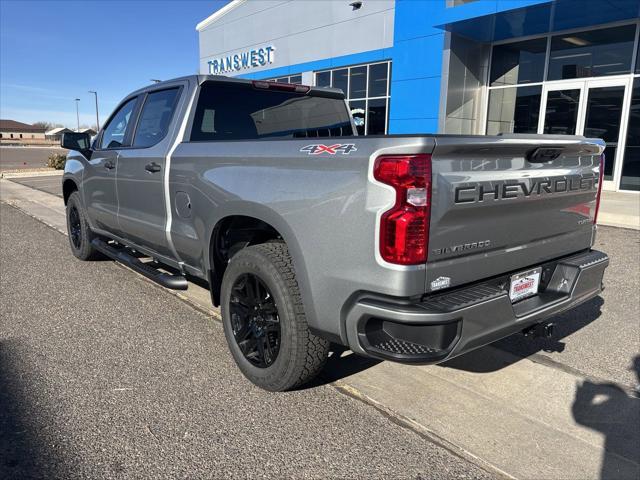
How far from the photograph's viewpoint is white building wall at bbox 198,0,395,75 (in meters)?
16.1

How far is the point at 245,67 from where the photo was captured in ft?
73.2

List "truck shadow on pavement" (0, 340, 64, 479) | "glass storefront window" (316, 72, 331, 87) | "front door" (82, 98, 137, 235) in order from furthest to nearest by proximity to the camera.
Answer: "glass storefront window" (316, 72, 331, 87) < "front door" (82, 98, 137, 235) < "truck shadow on pavement" (0, 340, 64, 479)

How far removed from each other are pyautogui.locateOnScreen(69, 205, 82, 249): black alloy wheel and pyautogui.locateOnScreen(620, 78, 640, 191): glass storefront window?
12025mm

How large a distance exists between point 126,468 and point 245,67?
2195 centimetres

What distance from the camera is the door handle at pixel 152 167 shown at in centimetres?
394

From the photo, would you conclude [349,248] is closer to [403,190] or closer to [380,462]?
[403,190]

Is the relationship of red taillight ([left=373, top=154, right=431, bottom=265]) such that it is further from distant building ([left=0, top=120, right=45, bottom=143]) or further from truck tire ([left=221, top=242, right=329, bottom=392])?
distant building ([left=0, top=120, right=45, bottom=143])

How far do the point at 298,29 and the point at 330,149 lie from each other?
18352 millimetres

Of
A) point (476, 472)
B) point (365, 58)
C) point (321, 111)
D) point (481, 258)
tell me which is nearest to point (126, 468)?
point (476, 472)

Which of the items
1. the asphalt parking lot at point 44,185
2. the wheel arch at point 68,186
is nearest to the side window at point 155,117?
the wheel arch at point 68,186

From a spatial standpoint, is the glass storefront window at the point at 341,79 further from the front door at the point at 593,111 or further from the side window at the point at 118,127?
the side window at the point at 118,127

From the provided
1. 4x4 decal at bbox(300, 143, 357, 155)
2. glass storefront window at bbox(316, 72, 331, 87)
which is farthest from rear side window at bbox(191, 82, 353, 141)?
glass storefront window at bbox(316, 72, 331, 87)

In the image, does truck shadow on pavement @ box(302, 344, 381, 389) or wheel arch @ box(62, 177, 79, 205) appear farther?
wheel arch @ box(62, 177, 79, 205)

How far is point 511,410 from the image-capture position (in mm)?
2938
